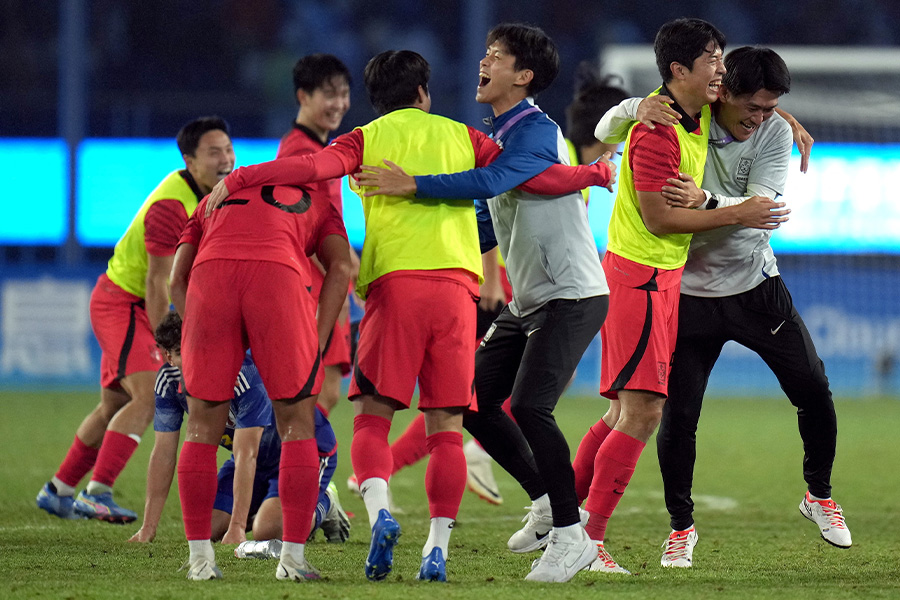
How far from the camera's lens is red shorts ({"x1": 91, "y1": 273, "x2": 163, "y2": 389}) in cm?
597

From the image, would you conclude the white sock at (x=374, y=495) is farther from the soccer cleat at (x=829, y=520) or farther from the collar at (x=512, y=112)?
the soccer cleat at (x=829, y=520)

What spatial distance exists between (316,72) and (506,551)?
8.71 ft

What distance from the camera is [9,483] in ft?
22.6

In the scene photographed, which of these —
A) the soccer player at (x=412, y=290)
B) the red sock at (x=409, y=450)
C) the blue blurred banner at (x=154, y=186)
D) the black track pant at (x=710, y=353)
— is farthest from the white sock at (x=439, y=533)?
the blue blurred banner at (x=154, y=186)

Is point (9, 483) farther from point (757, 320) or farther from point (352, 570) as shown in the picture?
point (757, 320)

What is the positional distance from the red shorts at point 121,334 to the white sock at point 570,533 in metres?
2.73

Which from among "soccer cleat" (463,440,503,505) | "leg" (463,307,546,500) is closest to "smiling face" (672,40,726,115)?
"leg" (463,307,546,500)

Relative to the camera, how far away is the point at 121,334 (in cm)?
603

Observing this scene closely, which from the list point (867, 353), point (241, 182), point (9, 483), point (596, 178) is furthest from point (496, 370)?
point (867, 353)

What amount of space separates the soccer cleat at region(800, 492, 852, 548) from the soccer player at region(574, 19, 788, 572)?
0.89 m

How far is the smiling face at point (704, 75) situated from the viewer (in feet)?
13.8

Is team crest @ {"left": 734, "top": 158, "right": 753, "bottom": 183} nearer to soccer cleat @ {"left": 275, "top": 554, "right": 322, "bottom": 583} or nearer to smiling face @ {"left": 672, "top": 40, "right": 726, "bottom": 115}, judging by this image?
smiling face @ {"left": 672, "top": 40, "right": 726, "bottom": 115}

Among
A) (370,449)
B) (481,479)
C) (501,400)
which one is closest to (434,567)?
(370,449)

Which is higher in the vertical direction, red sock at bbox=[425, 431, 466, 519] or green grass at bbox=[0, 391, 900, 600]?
red sock at bbox=[425, 431, 466, 519]
